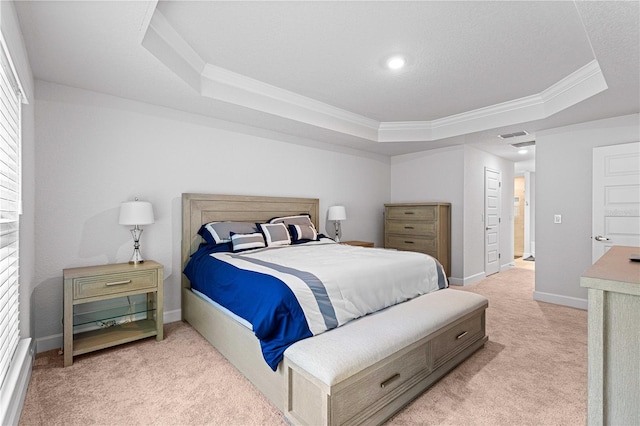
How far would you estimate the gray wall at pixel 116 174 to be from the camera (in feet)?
8.54

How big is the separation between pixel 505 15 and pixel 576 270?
3.29m

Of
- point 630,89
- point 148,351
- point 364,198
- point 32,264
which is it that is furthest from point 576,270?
point 32,264

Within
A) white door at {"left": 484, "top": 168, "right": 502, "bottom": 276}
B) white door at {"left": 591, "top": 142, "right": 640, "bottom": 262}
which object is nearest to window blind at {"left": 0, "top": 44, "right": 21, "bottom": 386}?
white door at {"left": 591, "top": 142, "right": 640, "bottom": 262}

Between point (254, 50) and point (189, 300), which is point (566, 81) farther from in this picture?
point (189, 300)

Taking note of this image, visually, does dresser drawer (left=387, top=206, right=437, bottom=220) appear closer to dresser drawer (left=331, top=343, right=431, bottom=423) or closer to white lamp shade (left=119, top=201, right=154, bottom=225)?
dresser drawer (left=331, top=343, right=431, bottom=423)

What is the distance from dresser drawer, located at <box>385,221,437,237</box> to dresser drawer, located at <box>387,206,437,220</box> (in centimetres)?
9

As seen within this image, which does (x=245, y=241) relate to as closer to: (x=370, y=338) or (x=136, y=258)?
(x=136, y=258)

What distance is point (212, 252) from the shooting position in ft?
10.1

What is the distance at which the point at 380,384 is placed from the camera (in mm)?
1689

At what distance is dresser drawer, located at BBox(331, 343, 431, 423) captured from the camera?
1.51 meters

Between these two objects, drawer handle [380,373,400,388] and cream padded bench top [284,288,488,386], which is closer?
cream padded bench top [284,288,488,386]

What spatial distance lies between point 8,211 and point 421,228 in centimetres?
466

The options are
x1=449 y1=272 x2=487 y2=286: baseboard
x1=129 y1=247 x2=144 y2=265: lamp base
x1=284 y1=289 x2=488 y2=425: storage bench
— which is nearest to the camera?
x1=284 y1=289 x2=488 y2=425: storage bench

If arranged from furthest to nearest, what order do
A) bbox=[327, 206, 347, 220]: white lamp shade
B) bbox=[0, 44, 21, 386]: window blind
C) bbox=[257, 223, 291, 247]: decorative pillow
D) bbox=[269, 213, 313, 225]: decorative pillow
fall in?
bbox=[327, 206, 347, 220]: white lamp shade → bbox=[269, 213, 313, 225]: decorative pillow → bbox=[257, 223, 291, 247]: decorative pillow → bbox=[0, 44, 21, 386]: window blind
